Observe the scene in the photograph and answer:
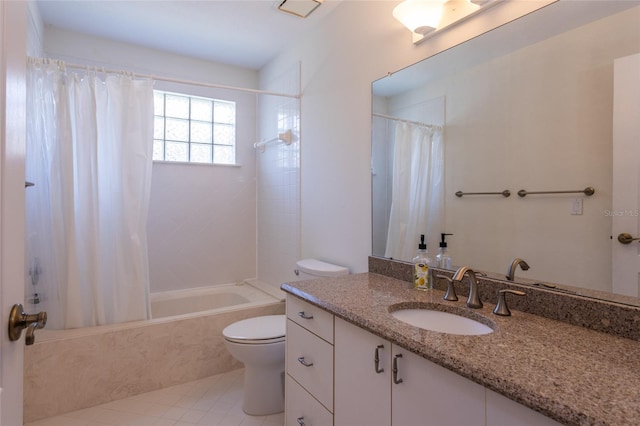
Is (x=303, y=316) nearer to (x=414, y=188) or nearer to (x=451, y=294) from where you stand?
(x=451, y=294)

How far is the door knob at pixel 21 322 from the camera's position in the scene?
0.71 m

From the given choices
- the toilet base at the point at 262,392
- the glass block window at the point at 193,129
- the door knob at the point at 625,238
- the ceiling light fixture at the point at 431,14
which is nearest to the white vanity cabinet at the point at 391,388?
the door knob at the point at 625,238

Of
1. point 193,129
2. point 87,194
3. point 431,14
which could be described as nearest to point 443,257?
point 431,14

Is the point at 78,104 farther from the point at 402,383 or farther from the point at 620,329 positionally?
the point at 620,329

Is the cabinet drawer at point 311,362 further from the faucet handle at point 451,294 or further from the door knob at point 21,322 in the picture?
the door knob at point 21,322

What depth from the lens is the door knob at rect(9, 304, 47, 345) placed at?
715 millimetres

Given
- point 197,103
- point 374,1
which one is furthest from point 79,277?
point 374,1

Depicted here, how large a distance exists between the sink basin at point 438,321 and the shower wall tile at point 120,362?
1515mm

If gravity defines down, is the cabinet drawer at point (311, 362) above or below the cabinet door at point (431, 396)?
below

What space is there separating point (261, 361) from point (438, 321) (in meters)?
1.08

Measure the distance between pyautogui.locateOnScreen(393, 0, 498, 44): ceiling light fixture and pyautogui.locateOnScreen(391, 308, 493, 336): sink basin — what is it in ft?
3.99

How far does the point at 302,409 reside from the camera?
1.45 metres

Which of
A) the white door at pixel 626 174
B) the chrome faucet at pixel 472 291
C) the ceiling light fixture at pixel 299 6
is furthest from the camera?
the ceiling light fixture at pixel 299 6

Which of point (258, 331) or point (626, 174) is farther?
point (258, 331)
